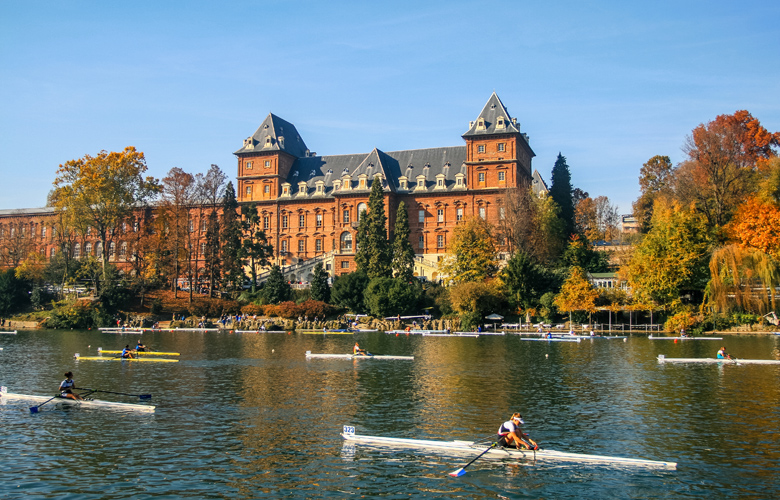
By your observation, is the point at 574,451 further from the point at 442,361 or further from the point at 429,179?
the point at 429,179

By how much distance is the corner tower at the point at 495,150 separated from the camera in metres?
92.2

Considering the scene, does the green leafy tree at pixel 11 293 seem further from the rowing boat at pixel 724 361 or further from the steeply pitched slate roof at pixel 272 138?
the rowing boat at pixel 724 361

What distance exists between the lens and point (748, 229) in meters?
60.8

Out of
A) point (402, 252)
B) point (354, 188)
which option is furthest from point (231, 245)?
point (354, 188)

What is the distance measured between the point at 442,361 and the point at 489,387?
10622mm

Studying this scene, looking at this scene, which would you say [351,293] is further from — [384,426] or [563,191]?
[384,426]

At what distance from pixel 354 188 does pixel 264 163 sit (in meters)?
17.1

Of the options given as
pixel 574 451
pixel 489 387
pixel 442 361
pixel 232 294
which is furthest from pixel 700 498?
pixel 232 294

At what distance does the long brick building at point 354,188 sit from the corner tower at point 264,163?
165mm

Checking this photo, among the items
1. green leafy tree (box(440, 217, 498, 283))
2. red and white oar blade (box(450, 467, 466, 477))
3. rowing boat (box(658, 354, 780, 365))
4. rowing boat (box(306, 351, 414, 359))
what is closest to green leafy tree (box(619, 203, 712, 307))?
green leafy tree (box(440, 217, 498, 283))

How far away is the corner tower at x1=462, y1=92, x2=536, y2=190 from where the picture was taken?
92.2m

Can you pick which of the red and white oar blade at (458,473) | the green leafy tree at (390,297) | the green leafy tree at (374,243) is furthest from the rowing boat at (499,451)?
the green leafy tree at (374,243)

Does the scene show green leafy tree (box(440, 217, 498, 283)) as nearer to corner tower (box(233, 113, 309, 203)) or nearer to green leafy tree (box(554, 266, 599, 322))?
green leafy tree (box(554, 266, 599, 322))

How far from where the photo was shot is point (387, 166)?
4018 inches
